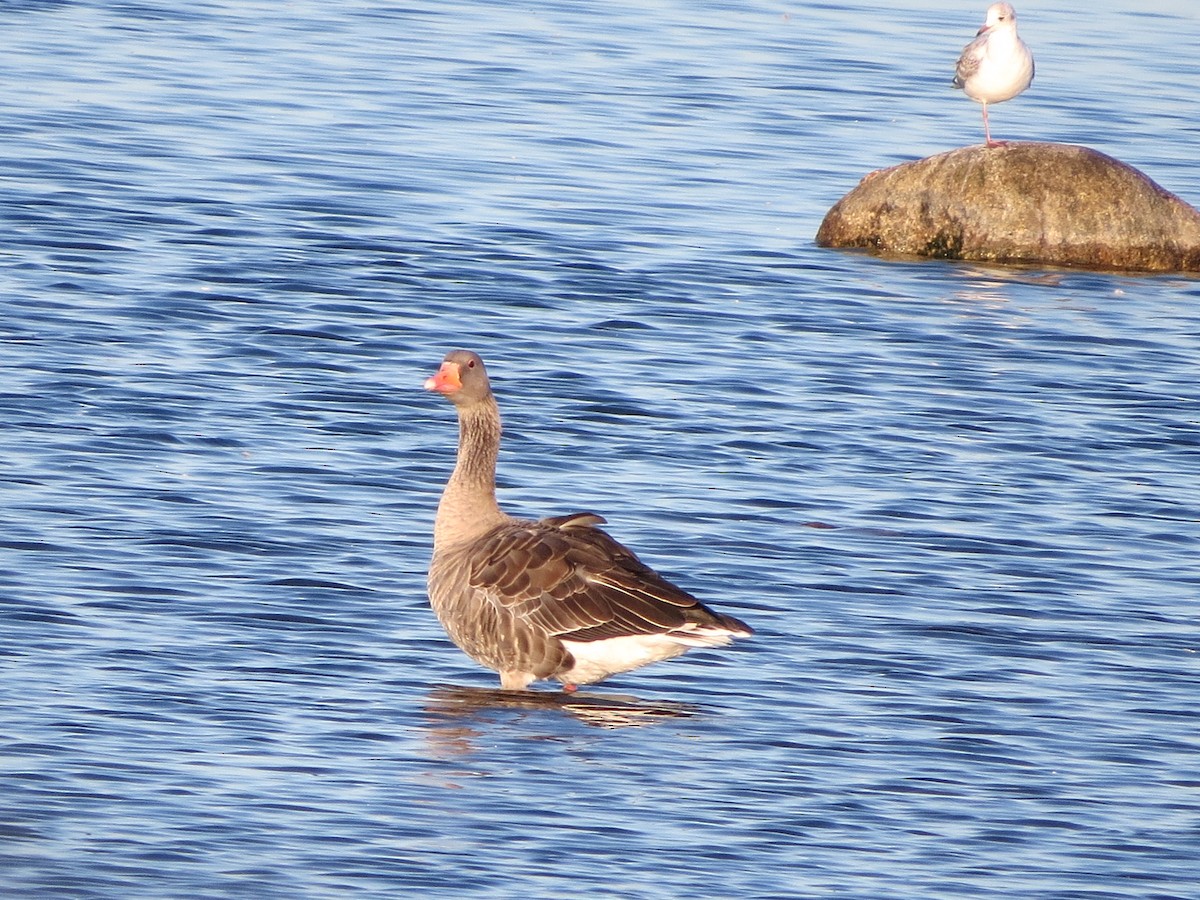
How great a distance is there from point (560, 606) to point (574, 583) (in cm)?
15

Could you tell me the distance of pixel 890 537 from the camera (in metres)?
13.3

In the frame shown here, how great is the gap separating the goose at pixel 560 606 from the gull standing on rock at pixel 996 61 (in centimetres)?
1127

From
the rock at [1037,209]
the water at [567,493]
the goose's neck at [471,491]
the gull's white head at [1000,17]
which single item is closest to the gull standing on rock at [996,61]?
the gull's white head at [1000,17]

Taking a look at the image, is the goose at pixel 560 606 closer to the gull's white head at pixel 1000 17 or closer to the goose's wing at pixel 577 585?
the goose's wing at pixel 577 585

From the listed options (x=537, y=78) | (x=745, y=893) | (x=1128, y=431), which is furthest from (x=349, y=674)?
(x=537, y=78)

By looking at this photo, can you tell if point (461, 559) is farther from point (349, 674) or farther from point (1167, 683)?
point (1167, 683)

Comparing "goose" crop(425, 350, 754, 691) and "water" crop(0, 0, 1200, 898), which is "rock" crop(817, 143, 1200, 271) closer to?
"water" crop(0, 0, 1200, 898)

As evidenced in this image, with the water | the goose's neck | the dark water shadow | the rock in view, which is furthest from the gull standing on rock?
the dark water shadow

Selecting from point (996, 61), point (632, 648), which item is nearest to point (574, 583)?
point (632, 648)

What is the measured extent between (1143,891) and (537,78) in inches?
839

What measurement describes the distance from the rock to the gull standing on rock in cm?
46

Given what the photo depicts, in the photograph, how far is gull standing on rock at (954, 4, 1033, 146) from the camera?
21.2 meters

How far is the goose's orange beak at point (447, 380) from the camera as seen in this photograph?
11594 mm

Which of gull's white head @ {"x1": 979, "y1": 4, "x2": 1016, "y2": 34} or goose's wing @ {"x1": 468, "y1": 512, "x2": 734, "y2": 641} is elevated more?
gull's white head @ {"x1": 979, "y1": 4, "x2": 1016, "y2": 34}
